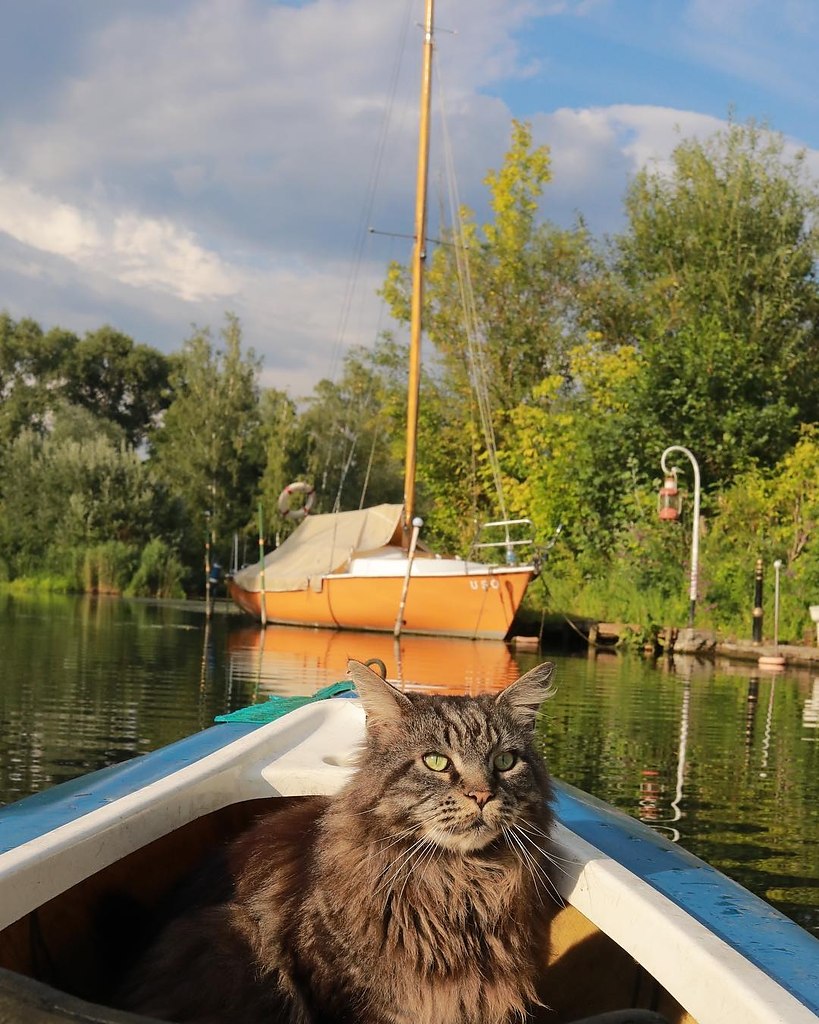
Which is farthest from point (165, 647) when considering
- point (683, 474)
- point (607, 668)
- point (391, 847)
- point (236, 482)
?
point (236, 482)

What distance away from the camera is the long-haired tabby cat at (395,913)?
81.8 inches

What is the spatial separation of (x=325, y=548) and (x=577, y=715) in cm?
1348

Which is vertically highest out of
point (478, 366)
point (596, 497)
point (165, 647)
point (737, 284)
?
point (737, 284)

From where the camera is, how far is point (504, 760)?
7.59ft

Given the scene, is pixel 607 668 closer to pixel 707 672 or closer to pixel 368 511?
pixel 707 672

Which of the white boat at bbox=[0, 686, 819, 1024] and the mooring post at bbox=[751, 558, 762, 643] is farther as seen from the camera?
the mooring post at bbox=[751, 558, 762, 643]

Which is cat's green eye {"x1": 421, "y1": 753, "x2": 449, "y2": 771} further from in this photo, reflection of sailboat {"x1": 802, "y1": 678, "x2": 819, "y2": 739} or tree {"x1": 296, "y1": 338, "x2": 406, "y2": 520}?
tree {"x1": 296, "y1": 338, "x2": 406, "y2": 520}

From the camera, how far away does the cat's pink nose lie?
2170 mm

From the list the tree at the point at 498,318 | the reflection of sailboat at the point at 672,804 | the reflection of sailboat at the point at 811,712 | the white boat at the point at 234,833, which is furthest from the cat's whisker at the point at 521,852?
the tree at the point at 498,318

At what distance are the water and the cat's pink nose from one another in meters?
3.09

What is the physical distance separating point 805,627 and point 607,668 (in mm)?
5211

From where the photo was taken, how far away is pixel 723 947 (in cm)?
186

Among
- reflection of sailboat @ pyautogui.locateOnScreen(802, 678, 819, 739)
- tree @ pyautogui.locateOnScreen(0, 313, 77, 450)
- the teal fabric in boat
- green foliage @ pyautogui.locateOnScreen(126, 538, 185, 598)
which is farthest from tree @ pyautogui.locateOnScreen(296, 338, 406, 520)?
the teal fabric in boat

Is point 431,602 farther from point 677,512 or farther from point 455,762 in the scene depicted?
point 455,762
